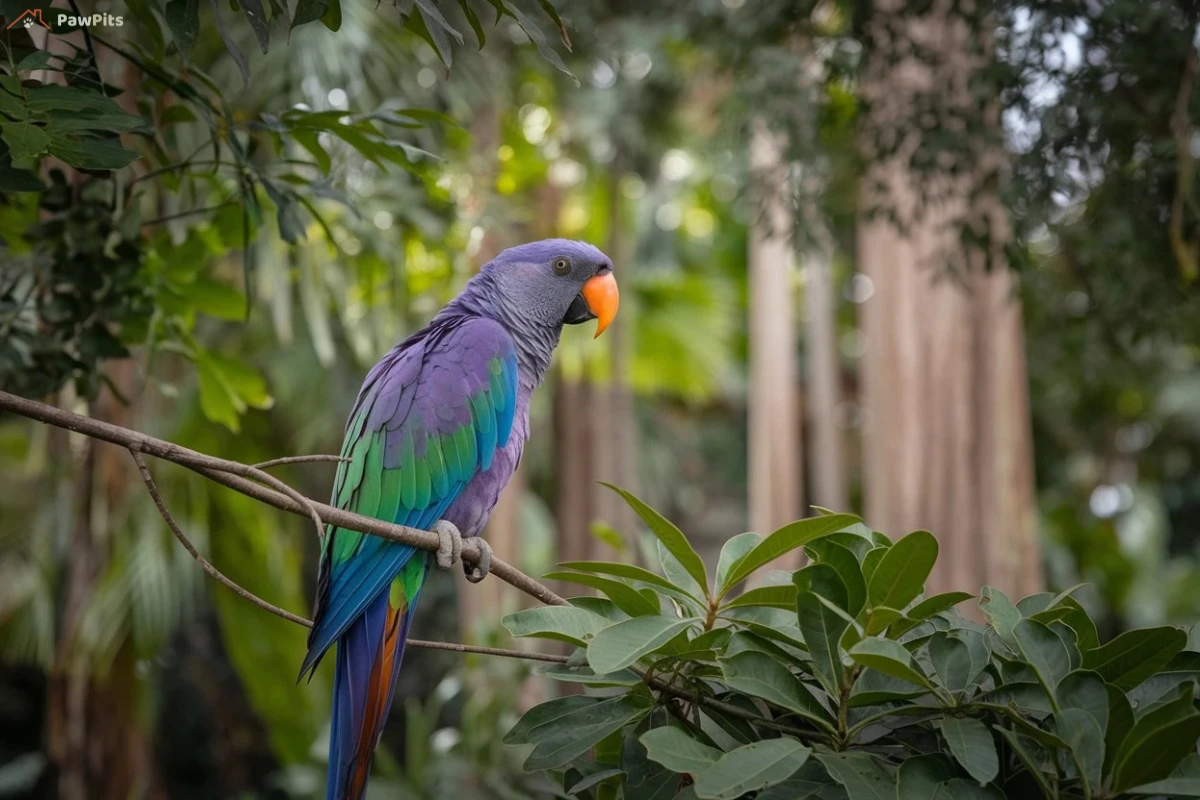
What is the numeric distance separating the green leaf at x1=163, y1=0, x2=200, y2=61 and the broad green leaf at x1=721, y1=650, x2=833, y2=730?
921 mm

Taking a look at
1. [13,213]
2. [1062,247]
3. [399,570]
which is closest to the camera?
[399,570]

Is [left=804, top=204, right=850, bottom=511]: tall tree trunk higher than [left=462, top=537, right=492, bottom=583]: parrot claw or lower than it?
higher

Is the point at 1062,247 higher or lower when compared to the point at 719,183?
lower

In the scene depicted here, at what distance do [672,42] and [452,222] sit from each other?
190cm

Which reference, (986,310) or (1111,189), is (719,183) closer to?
(986,310)

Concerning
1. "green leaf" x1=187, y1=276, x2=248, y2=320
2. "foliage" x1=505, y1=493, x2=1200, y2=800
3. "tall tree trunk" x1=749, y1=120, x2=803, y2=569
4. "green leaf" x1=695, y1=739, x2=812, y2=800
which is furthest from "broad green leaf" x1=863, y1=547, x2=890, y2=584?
"tall tree trunk" x1=749, y1=120, x2=803, y2=569

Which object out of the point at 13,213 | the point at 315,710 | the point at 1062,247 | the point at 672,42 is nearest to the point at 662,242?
the point at 672,42

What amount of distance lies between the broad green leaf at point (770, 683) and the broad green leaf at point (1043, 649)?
219 millimetres

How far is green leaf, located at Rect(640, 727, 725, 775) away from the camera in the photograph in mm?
971

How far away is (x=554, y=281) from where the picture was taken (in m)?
1.80

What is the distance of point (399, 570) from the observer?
1.54 metres

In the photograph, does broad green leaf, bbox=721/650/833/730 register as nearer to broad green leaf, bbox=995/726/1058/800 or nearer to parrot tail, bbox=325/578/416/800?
broad green leaf, bbox=995/726/1058/800

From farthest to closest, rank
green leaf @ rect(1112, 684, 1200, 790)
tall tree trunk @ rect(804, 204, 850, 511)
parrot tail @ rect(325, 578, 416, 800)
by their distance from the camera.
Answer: tall tree trunk @ rect(804, 204, 850, 511) < parrot tail @ rect(325, 578, 416, 800) < green leaf @ rect(1112, 684, 1200, 790)

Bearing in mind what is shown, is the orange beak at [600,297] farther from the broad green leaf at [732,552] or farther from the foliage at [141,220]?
the broad green leaf at [732,552]
